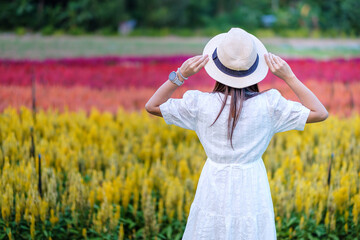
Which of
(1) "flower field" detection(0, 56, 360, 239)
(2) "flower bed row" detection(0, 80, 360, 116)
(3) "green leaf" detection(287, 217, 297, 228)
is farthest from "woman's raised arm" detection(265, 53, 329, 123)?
(2) "flower bed row" detection(0, 80, 360, 116)

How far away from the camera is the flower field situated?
8.80ft

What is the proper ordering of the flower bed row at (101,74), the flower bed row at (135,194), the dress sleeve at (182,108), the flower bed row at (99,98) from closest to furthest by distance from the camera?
1. the dress sleeve at (182,108)
2. the flower bed row at (135,194)
3. the flower bed row at (99,98)
4. the flower bed row at (101,74)

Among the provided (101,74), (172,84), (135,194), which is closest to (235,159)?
(172,84)

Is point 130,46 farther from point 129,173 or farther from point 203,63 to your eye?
point 203,63

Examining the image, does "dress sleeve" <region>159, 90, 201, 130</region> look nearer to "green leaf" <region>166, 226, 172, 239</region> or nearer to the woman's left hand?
the woman's left hand

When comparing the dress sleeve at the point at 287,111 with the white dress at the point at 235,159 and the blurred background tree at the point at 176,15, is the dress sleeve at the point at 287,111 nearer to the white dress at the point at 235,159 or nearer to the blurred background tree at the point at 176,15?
the white dress at the point at 235,159

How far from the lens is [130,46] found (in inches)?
574

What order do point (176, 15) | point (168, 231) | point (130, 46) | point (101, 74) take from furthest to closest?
point (176, 15) < point (130, 46) < point (101, 74) < point (168, 231)

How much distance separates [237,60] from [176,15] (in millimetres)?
20474

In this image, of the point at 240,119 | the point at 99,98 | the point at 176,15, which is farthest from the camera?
the point at 176,15

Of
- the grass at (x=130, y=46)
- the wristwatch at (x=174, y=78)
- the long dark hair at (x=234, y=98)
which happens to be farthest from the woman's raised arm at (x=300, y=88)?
the grass at (x=130, y=46)

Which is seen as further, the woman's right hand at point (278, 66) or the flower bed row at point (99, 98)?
the flower bed row at point (99, 98)

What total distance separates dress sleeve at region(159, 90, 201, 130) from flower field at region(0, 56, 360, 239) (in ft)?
3.69

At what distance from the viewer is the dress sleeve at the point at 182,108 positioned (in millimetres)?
1625
